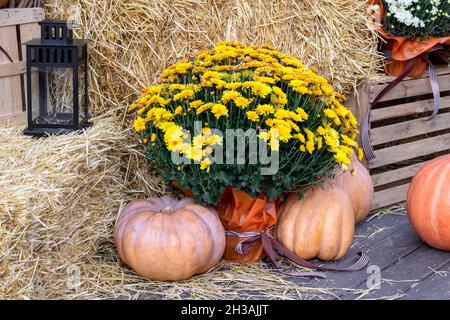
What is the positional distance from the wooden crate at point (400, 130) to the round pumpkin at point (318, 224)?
0.65 meters

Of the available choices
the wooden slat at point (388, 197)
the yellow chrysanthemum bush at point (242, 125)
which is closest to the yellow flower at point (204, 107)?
the yellow chrysanthemum bush at point (242, 125)

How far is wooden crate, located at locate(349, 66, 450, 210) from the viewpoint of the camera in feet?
11.3

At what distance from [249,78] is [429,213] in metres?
0.96

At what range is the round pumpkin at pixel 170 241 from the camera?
260 cm

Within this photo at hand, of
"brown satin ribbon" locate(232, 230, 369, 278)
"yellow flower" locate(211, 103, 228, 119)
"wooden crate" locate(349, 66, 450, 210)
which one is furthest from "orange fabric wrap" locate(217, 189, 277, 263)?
"wooden crate" locate(349, 66, 450, 210)

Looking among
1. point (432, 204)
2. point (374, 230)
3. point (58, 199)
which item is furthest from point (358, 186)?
point (58, 199)

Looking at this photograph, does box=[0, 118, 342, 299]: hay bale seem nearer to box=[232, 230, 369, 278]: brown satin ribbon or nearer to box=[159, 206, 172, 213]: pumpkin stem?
box=[232, 230, 369, 278]: brown satin ribbon

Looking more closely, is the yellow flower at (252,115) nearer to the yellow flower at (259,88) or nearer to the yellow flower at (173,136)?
the yellow flower at (259,88)

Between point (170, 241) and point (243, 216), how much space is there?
37cm

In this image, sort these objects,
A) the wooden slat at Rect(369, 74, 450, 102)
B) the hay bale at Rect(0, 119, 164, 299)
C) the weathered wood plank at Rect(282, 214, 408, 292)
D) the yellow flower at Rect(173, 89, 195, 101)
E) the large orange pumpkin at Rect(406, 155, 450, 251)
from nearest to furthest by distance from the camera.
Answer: the hay bale at Rect(0, 119, 164, 299)
the yellow flower at Rect(173, 89, 195, 101)
the large orange pumpkin at Rect(406, 155, 450, 251)
the weathered wood plank at Rect(282, 214, 408, 292)
the wooden slat at Rect(369, 74, 450, 102)

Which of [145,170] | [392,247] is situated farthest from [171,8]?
[392,247]

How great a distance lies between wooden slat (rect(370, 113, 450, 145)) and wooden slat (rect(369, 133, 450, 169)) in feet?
0.15

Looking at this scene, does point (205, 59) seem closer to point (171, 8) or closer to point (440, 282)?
point (171, 8)
